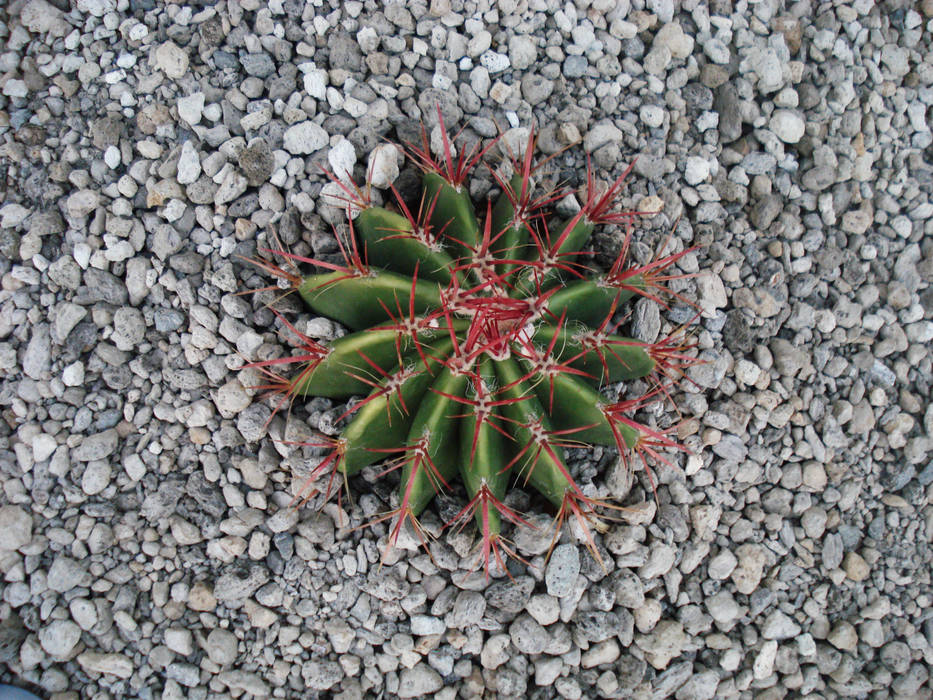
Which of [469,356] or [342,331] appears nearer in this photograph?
[469,356]

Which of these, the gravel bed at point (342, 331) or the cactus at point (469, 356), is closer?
the cactus at point (469, 356)

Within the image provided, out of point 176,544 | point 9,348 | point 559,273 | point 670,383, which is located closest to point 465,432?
point 559,273

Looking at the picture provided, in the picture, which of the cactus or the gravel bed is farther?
the gravel bed

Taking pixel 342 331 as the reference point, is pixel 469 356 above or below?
above
